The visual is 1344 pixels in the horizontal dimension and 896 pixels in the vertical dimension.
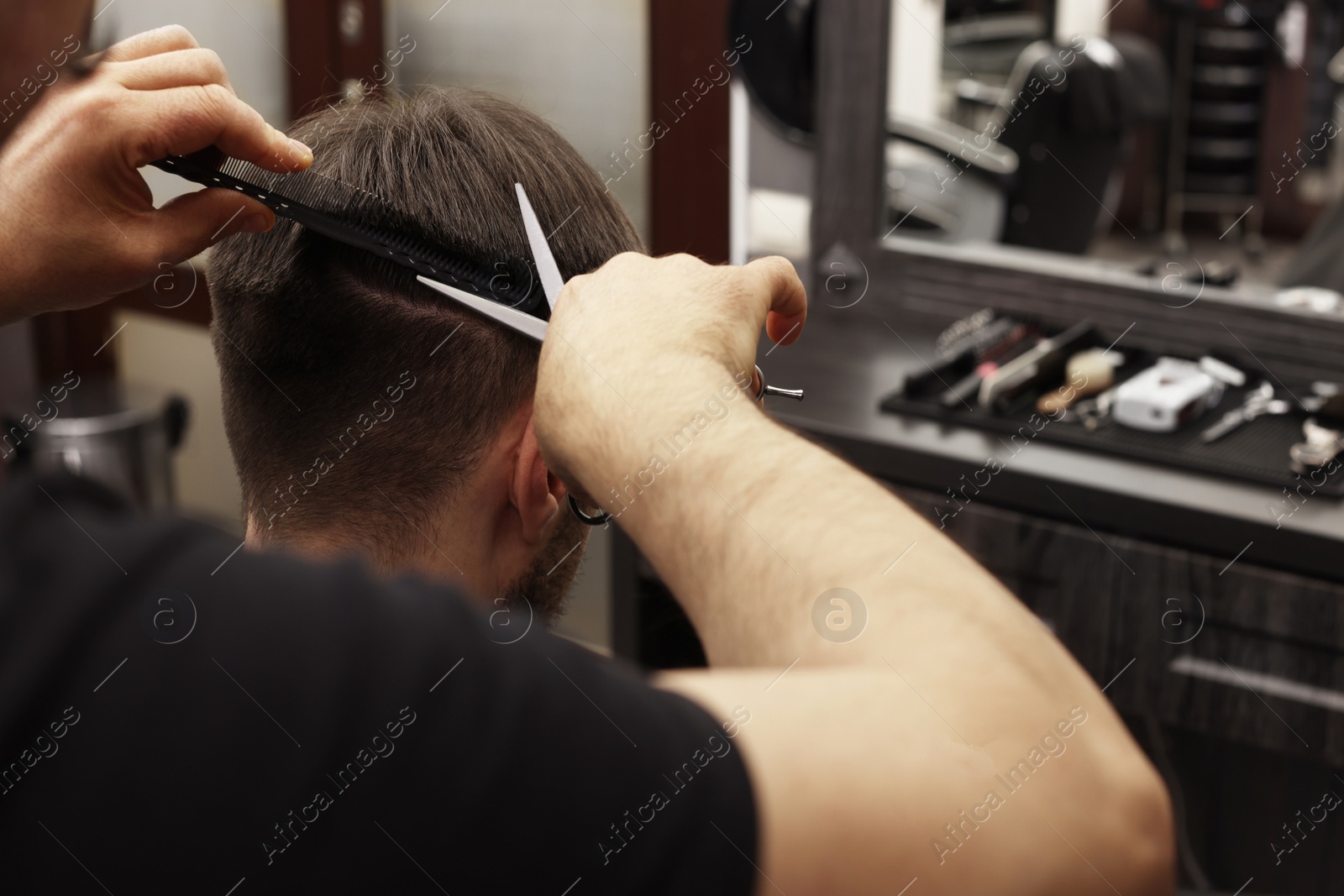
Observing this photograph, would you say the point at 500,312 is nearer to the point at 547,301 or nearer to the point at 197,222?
the point at 547,301

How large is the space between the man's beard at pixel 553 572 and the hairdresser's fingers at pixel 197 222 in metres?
0.33

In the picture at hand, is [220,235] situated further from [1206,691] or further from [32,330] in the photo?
[32,330]

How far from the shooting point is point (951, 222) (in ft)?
8.39

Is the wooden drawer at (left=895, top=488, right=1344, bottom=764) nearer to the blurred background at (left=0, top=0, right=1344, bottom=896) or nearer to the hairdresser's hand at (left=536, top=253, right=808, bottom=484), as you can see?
the blurred background at (left=0, top=0, right=1344, bottom=896)

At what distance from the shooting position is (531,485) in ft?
3.47

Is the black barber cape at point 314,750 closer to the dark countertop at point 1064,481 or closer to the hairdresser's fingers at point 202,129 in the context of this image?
the hairdresser's fingers at point 202,129

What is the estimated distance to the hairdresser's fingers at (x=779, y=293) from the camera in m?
0.74

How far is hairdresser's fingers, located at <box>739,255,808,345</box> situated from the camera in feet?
2.43

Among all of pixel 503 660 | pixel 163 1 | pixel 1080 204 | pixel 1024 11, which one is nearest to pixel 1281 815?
pixel 1080 204

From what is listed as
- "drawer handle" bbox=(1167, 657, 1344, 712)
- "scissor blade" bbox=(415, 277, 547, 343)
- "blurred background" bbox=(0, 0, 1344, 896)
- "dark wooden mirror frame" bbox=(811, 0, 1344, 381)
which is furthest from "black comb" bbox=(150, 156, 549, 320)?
"dark wooden mirror frame" bbox=(811, 0, 1344, 381)

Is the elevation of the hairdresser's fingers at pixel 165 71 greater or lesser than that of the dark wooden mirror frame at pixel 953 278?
greater

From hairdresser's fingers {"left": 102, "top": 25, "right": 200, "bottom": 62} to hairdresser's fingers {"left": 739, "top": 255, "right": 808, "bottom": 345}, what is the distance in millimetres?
497

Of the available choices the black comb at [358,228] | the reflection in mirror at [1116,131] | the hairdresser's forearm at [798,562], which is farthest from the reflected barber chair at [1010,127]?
the hairdresser's forearm at [798,562]

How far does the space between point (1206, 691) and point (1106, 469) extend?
33 cm
